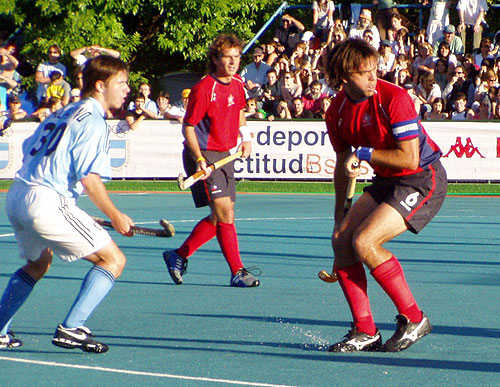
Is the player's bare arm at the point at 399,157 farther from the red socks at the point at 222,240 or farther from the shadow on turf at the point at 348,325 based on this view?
the red socks at the point at 222,240

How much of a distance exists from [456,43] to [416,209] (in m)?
16.9

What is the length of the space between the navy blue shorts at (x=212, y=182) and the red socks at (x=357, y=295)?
2694 millimetres

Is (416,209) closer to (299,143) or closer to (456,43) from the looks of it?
(299,143)

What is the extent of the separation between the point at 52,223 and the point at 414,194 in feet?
6.94

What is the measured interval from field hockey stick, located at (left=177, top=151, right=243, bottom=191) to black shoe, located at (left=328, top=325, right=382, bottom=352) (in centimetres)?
249

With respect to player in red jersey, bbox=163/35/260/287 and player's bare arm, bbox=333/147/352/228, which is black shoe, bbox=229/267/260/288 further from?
player's bare arm, bbox=333/147/352/228

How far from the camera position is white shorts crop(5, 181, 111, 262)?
216 inches

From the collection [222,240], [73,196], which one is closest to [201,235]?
[222,240]

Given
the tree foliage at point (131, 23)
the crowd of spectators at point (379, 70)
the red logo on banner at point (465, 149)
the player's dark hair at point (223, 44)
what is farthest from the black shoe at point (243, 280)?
the tree foliage at point (131, 23)

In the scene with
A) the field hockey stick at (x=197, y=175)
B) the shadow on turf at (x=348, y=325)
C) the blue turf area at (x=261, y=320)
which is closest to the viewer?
the blue turf area at (x=261, y=320)

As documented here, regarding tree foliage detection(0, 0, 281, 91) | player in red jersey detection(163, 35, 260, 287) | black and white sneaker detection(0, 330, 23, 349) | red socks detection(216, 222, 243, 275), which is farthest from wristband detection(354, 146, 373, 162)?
tree foliage detection(0, 0, 281, 91)

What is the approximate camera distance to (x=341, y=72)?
18.9 ft

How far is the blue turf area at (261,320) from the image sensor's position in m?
5.36

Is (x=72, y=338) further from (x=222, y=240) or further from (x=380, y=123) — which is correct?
(x=222, y=240)
